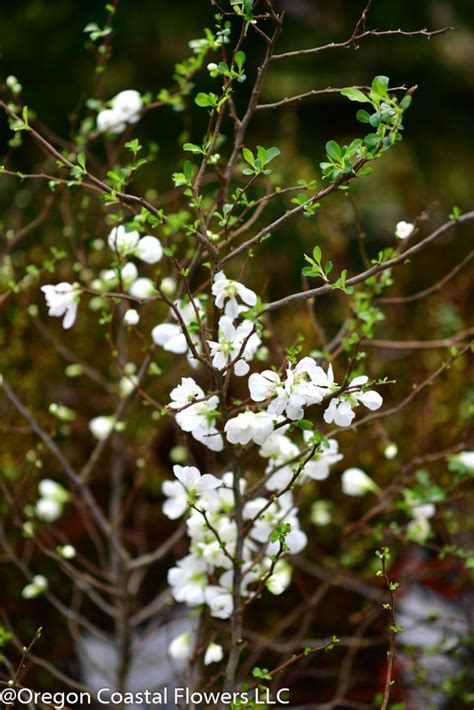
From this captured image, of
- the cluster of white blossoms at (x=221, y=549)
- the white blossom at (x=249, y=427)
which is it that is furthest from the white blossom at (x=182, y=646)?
the white blossom at (x=249, y=427)

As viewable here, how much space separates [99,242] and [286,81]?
179 centimetres

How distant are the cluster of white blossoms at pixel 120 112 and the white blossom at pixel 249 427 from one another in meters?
0.56

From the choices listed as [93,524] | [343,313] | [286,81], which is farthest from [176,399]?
[286,81]

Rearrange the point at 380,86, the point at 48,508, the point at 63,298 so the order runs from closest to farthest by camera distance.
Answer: the point at 380,86
the point at 63,298
the point at 48,508

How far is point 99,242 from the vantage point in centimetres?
120

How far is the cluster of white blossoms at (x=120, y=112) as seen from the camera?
108 cm

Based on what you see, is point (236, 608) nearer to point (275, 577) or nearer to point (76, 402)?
point (275, 577)

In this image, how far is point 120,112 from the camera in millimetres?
1109

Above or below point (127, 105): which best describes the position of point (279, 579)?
below

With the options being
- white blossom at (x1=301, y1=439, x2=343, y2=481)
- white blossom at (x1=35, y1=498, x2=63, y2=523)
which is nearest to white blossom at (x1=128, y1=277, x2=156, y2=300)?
white blossom at (x1=301, y1=439, x2=343, y2=481)

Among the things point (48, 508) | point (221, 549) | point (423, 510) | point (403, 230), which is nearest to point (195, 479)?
point (221, 549)

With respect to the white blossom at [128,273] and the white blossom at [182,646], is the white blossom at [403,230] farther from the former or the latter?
the white blossom at [182,646]

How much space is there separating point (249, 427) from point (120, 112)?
2.03 feet

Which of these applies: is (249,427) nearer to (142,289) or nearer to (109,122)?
(142,289)
